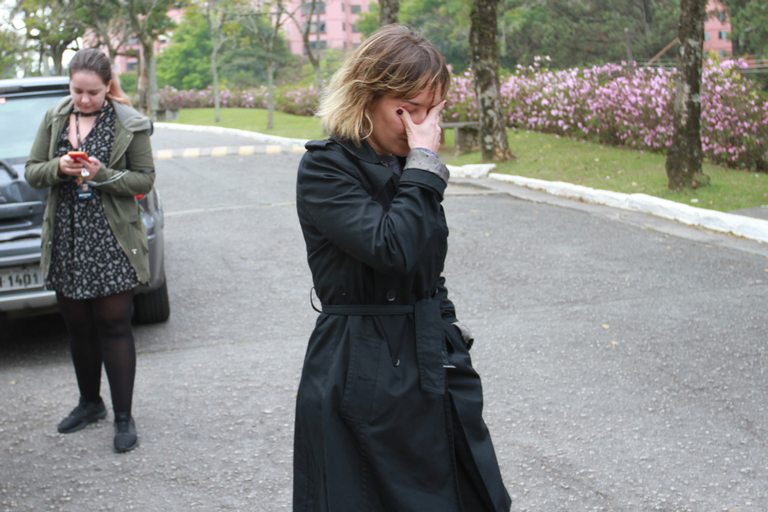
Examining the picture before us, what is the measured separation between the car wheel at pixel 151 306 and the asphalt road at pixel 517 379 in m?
0.09

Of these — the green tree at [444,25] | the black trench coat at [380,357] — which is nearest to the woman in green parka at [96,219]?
the black trench coat at [380,357]

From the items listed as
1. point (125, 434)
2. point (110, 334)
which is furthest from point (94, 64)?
point (125, 434)

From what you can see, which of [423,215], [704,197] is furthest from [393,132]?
[704,197]

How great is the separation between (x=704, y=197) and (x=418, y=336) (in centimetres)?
838

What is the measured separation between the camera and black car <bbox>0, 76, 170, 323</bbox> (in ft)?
15.3

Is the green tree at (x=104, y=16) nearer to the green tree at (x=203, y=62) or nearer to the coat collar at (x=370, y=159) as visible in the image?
the green tree at (x=203, y=62)

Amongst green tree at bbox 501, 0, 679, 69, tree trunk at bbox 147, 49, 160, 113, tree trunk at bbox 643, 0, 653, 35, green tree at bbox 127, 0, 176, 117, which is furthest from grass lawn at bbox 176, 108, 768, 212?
green tree at bbox 501, 0, 679, 69

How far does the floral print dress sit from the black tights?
7 centimetres

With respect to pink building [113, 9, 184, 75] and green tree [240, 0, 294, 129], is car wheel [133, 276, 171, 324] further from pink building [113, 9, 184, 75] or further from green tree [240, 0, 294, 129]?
pink building [113, 9, 184, 75]

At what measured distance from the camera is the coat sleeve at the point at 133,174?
3.59 m

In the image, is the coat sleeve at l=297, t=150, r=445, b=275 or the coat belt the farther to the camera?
the coat belt

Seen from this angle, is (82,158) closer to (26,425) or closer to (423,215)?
(26,425)

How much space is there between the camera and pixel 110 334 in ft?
11.9

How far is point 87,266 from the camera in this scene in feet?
11.6
